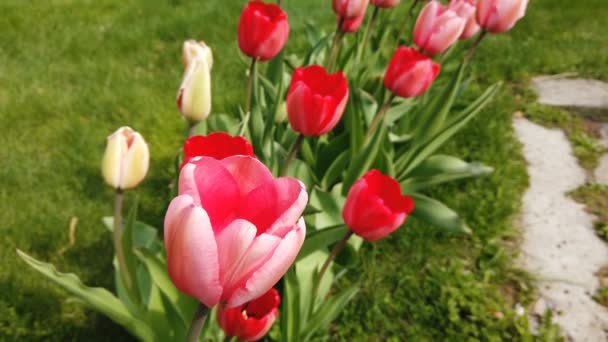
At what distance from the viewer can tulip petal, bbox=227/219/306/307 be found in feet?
1.90

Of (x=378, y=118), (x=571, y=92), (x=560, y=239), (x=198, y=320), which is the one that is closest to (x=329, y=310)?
(x=378, y=118)

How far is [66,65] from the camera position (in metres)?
3.14

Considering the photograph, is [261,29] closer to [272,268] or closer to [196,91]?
[196,91]

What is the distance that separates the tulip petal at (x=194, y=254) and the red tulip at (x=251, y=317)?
451 millimetres

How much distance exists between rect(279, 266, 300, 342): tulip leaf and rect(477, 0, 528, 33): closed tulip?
1067 millimetres

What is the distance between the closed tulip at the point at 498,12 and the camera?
5.56 ft

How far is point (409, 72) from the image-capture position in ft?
5.01

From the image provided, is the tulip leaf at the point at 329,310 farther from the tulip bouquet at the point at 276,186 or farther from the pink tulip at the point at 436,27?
the pink tulip at the point at 436,27

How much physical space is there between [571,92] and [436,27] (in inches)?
80.7

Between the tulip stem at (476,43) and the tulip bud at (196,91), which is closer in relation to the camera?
the tulip bud at (196,91)

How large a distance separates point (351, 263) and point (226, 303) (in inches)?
41.1

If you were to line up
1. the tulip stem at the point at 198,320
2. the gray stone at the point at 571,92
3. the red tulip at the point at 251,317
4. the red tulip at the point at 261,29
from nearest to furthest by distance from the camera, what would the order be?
the tulip stem at the point at 198,320 → the red tulip at the point at 251,317 → the red tulip at the point at 261,29 → the gray stone at the point at 571,92

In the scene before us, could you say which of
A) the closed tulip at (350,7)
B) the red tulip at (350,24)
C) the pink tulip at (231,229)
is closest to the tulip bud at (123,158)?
the pink tulip at (231,229)

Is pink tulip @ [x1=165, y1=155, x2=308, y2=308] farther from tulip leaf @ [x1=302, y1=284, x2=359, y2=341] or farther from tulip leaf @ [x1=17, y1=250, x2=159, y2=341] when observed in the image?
tulip leaf @ [x1=302, y1=284, x2=359, y2=341]
